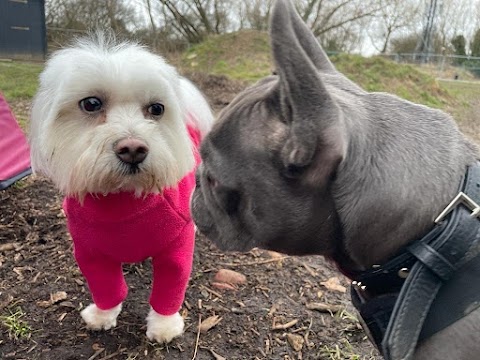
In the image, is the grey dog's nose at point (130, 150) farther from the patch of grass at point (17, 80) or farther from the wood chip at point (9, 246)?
the patch of grass at point (17, 80)

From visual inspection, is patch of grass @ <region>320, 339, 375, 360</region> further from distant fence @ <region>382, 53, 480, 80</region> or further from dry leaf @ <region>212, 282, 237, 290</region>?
distant fence @ <region>382, 53, 480, 80</region>

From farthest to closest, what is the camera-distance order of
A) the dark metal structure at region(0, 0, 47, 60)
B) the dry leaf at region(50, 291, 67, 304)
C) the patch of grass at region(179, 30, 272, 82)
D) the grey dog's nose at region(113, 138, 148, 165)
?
the dark metal structure at region(0, 0, 47, 60), the patch of grass at region(179, 30, 272, 82), the dry leaf at region(50, 291, 67, 304), the grey dog's nose at region(113, 138, 148, 165)

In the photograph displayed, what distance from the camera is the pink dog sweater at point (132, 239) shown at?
274cm

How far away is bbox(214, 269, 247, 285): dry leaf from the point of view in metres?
3.59

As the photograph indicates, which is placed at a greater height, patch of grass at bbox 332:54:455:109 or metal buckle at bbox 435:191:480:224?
metal buckle at bbox 435:191:480:224

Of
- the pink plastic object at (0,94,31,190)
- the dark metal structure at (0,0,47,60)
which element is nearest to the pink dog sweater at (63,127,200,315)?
the pink plastic object at (0,94,31,190)

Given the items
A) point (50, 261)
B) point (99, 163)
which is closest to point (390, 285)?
point (99, 163)

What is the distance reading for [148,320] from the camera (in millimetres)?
3055

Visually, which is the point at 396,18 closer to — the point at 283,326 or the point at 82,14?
the point at 82,14

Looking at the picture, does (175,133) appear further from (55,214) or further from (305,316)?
(55,214)

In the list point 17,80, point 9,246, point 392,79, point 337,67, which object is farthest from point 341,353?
point 392,79

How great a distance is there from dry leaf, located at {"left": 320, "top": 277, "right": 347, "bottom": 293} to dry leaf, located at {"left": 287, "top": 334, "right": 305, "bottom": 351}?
1.97 feet

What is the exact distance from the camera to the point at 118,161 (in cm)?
257

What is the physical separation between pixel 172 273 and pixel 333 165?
146 cm
